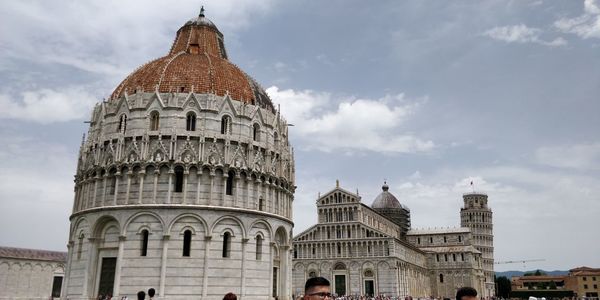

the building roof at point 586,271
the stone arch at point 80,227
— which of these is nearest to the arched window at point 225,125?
the stone arch at point 80,227

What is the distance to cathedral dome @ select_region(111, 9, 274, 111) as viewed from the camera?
3706cm

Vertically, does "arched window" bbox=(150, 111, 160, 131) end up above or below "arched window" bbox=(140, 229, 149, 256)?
above

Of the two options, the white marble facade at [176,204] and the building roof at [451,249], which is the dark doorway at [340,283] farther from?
the white marble facade at [176,204]

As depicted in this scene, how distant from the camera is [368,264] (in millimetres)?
74062

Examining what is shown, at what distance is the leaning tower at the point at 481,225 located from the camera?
110875 millimetres

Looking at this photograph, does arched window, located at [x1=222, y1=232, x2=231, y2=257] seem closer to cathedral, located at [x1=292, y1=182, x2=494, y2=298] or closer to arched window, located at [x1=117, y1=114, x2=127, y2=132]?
arched window, located at [x1=117, y1=114, x2=127, y2=132]

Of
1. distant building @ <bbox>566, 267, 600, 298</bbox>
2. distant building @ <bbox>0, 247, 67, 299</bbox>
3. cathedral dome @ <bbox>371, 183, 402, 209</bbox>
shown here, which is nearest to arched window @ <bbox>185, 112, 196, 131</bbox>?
distant building @ <bbox>0, 247, 67, 299</bbox>

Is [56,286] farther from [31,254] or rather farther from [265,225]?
[265,225]

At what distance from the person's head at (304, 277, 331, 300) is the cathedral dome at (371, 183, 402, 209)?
316ft

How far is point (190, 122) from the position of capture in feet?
117

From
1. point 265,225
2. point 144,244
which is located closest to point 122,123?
point 144,244

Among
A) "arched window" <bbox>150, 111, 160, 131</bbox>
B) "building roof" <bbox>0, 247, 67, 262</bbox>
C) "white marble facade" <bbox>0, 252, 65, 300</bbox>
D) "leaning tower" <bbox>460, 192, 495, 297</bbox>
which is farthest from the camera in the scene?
"leaning tower" <bbox>460, 192, 495, 297</bbox>

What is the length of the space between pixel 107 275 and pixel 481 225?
94.9m

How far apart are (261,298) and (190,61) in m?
18.3
